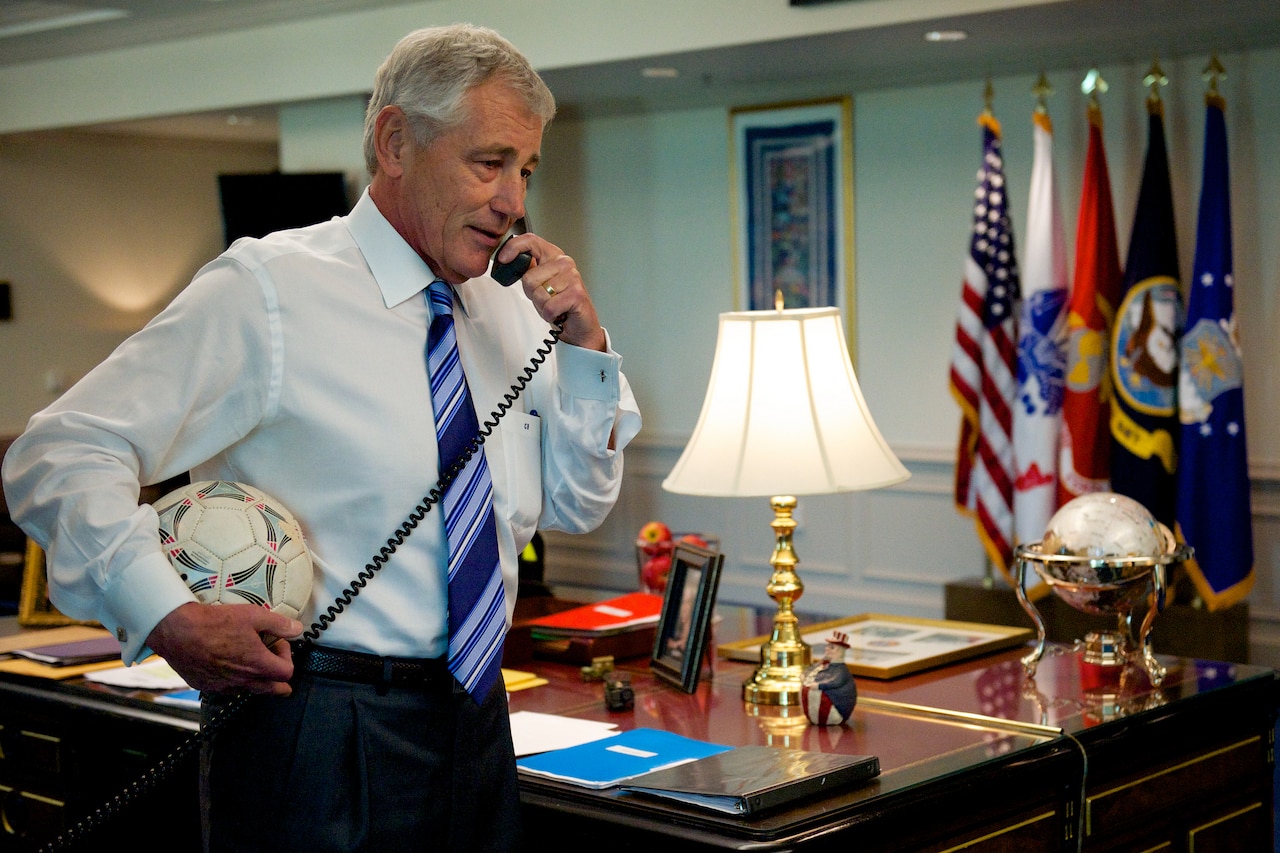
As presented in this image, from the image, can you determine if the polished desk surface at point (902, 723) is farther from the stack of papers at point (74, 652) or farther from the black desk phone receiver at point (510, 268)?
the stack of papers at point (74, 652)

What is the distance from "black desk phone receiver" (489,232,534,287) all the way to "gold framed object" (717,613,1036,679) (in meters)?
1.19

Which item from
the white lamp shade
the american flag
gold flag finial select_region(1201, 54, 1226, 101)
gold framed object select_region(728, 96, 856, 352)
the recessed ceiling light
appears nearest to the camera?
the white lamp shade

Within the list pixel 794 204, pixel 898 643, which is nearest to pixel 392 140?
pixel 898 643

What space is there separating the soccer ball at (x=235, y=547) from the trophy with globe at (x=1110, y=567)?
1.49m

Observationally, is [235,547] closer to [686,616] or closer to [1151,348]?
[686,616]

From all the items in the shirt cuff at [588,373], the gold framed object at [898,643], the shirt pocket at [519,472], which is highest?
the shirt cuff at [588,373]

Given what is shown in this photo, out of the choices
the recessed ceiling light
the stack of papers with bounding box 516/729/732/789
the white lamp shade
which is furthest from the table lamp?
the recessed ceiling light

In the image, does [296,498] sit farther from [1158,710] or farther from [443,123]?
[1158,710]

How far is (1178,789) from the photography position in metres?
2.37

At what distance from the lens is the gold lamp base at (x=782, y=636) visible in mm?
2406

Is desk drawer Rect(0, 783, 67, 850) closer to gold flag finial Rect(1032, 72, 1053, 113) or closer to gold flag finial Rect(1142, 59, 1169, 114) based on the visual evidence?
gold flag finial Rect(1032, 72, 1053, 113)

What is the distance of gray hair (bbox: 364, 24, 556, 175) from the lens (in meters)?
1.59

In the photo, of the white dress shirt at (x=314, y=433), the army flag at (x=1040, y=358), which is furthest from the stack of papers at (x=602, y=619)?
the army flag at (x=1040, y=358)

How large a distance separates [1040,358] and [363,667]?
14.1 ft
